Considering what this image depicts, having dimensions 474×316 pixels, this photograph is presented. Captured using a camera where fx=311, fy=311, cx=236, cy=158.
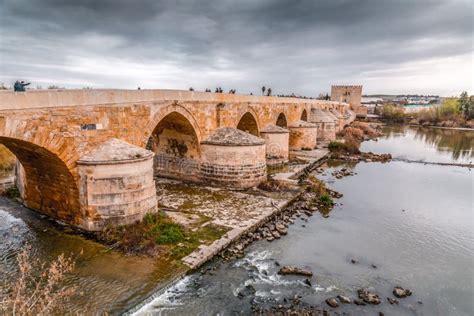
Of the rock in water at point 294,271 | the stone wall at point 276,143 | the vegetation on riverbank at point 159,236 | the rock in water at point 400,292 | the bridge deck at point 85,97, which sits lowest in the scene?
the rock in water at point 400,292

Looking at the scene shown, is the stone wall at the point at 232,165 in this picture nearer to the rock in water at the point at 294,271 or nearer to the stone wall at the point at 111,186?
the stone wall at the point at 111,186

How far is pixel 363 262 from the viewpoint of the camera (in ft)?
23.8

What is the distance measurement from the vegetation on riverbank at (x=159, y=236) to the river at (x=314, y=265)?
1.07 feet

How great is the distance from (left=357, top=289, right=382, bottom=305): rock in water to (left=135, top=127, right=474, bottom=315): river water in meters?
0.12

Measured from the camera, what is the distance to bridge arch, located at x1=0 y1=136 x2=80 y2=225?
23.1 ft

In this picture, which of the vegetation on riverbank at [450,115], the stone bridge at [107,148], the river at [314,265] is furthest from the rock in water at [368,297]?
the vegetation on riverbank at [450,115]

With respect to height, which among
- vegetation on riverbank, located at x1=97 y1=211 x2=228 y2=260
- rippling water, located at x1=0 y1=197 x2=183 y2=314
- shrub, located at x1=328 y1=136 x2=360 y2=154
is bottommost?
rippling water, located at x1=0 y1=197 x2=183 y2=314

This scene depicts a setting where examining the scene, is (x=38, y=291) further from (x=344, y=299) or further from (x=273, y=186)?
(x=273, y=186)

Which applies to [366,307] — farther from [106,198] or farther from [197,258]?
[106,198]

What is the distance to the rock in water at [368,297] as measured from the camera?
5806 millimetres

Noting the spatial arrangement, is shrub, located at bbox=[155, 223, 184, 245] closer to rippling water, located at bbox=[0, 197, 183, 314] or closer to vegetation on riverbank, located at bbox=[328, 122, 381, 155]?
rippling water, located at bbox=[0, 197, 183, 314]

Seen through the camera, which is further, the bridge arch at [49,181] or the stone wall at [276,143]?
the stone wall at [276,143]

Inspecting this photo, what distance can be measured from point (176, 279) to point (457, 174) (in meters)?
17.1

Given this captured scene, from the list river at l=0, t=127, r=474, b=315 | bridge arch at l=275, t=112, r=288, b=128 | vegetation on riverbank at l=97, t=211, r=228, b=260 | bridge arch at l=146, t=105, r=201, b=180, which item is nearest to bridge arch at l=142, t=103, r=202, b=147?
bridge arch at l=146, t=105, r=201, b=180
